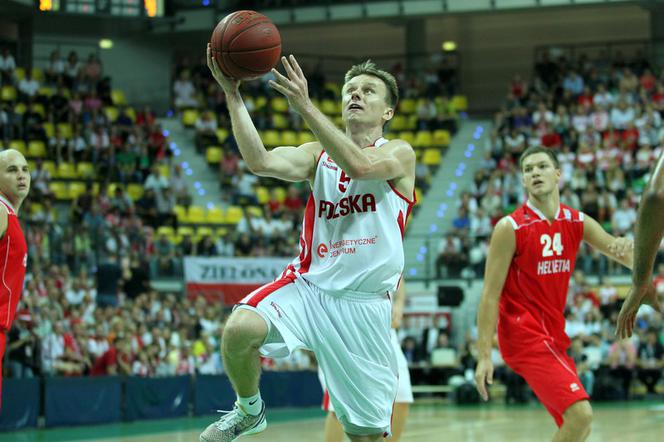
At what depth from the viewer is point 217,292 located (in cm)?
1869

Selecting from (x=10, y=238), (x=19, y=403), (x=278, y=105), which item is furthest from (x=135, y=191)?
(x=10, y=238)

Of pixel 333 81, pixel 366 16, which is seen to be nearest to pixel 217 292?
pixel 366 16

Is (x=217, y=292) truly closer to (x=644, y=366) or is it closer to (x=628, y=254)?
(x=644, y=366)

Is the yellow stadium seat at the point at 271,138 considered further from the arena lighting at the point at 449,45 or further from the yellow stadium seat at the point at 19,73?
the arena lighting at the point at 449,45

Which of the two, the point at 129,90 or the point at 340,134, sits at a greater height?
the point at 129,90

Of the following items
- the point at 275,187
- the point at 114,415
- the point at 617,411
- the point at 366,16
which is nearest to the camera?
the point at 114,415

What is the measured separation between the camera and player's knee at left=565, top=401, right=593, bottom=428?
645 centimetres

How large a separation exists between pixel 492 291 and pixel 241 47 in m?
2.59

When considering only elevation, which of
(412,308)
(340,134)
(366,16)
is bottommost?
(412,308)

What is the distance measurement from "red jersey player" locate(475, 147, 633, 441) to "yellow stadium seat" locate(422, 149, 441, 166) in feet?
58.2

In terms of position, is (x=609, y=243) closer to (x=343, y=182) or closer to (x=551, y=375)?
(x=551, y=375)

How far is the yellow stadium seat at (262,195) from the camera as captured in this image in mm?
23016

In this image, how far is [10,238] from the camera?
659 cm

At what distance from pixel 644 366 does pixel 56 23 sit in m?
16.3
